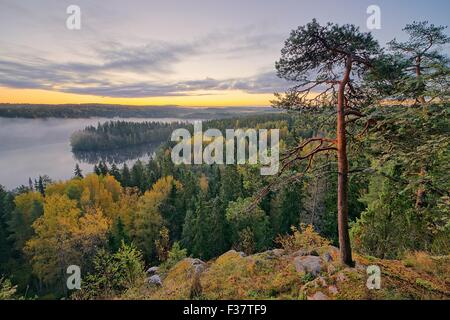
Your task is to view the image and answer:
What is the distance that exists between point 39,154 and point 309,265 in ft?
444

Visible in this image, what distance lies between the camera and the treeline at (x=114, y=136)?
501 ft

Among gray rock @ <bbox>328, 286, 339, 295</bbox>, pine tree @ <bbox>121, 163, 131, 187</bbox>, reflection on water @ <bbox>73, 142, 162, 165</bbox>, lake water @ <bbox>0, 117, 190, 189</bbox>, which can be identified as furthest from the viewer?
reflection on water @ <bbox>73, 142, 162, 165</bbox>

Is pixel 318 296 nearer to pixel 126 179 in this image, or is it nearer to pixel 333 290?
pixel 333 290

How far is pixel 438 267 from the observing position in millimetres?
8688

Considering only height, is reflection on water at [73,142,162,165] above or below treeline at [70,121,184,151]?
below

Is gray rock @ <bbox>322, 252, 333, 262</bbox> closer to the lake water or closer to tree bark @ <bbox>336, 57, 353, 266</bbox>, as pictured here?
tree bark @ <bbox>336, 57, 353, 266</bbox>

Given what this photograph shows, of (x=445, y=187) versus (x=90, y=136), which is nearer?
(x=445, y=187)

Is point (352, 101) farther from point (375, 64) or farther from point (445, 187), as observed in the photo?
point (445, 187)

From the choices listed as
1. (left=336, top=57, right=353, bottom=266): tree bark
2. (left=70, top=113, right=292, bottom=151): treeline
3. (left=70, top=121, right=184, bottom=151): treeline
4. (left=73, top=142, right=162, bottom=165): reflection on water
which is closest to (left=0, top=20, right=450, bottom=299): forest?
(left=336, top=57, right=353, bottom=266): tree bark

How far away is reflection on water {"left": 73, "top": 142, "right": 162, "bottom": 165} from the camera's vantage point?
445 feet
